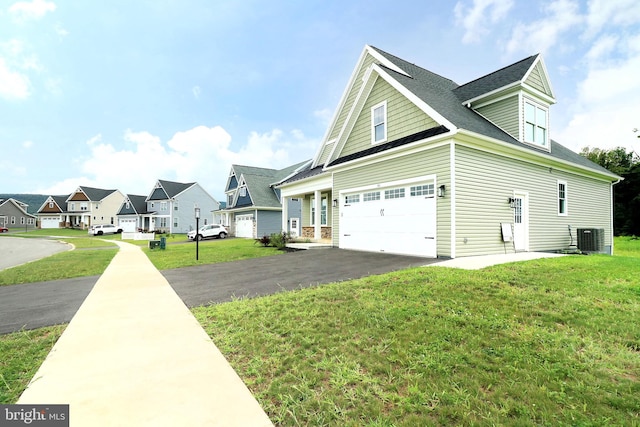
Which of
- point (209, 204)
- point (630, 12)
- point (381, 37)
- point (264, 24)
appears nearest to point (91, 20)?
point (264, 24)

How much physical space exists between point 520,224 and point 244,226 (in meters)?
24.3

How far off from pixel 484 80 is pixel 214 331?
15.0 meters

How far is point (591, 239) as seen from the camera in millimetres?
11656

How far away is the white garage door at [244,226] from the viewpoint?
93.7 ft

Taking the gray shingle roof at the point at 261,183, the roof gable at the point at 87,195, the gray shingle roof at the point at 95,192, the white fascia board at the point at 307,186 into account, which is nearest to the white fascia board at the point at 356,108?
the white fascia board at the point at 307,186

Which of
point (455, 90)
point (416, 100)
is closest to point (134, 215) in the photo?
point (455, 90)

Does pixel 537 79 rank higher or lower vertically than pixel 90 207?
higher

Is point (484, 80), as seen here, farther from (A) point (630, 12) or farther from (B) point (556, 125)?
(B) point (556, 125)

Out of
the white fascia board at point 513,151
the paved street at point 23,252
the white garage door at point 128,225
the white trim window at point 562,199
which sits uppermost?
the white fascia board at point 513,151

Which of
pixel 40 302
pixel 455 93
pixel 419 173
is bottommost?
pixel 40 302

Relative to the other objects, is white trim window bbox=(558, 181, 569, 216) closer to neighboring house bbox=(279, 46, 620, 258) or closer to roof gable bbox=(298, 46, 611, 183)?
neighboring house bbox=(279, 46, 620, 258)

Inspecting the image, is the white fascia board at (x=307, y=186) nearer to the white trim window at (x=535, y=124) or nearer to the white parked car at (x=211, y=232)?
the white trim window at (x=535, y=124)

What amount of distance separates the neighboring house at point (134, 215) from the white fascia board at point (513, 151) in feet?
151

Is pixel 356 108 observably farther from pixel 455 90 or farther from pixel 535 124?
pixel 535 124
